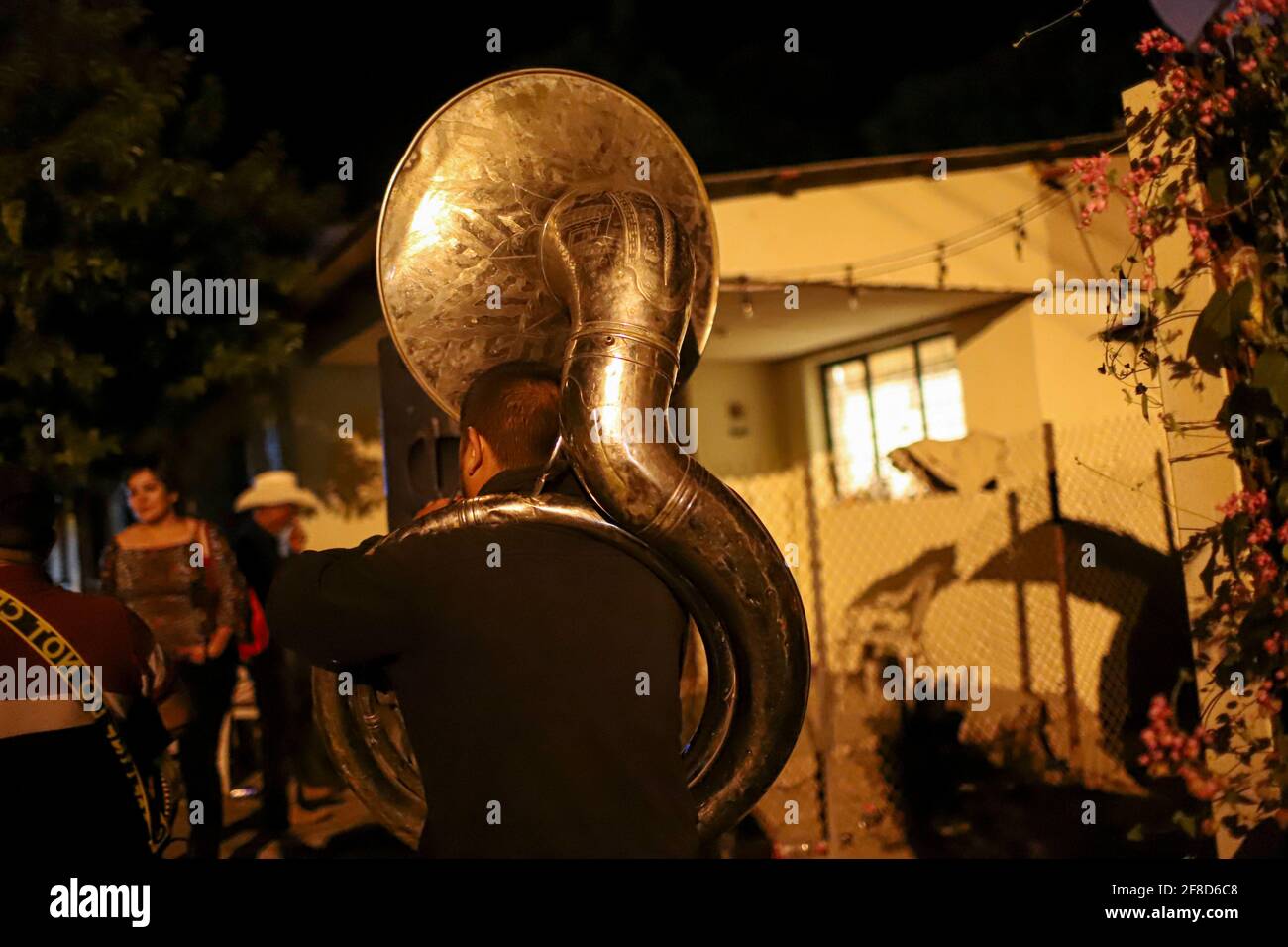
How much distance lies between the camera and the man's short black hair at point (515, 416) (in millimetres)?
2078

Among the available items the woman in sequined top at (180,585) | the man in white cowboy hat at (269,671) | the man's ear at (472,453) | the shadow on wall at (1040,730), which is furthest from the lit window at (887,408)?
the man's ear at (472,453)

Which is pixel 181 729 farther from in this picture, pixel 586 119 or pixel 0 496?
pixel 586 119

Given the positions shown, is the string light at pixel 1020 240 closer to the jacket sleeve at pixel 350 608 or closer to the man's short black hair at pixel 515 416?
the man's short black hair at pixel 515 416

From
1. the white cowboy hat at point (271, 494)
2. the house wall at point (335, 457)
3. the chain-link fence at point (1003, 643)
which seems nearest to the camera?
the chain-link fence at point (1003, 643)

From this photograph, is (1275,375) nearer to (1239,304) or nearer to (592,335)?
(1239,304)

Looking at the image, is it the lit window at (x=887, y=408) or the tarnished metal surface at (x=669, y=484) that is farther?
the lit window at (x=887, y=408)

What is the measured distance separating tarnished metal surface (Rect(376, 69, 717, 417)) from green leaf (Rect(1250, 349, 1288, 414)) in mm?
1361

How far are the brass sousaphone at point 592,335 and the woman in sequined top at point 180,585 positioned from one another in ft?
9.17

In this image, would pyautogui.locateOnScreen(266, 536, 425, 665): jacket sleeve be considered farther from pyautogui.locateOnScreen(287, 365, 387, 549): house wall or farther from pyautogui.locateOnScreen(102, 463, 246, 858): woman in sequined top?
pyautogui.locateOnScreen(287, 365, 387, 549): house wall

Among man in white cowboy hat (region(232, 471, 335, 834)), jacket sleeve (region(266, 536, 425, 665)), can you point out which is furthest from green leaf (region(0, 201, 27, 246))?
jacket sleeve (region(266, 536, 425, 665))

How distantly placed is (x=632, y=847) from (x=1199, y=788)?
1.63 metres

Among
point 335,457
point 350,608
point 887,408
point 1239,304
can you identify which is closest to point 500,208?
point 350,608
